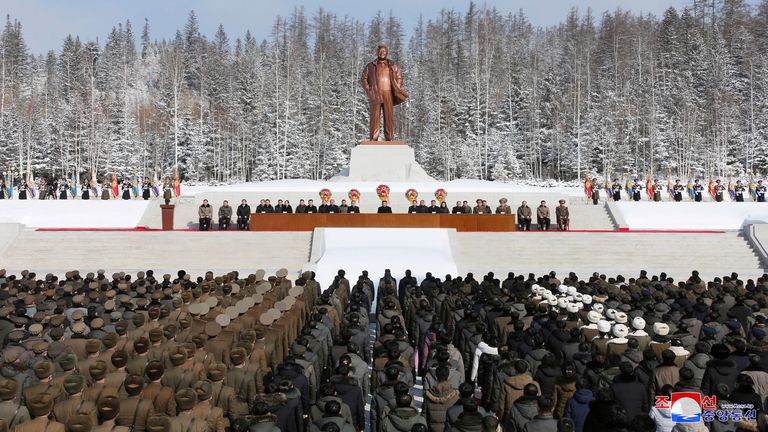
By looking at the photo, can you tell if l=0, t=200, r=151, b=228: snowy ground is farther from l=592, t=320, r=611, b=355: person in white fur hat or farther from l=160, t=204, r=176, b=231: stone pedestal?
l=592, t=320, r=611, b=355: person in white fur hat

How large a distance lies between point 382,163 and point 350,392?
25180mm

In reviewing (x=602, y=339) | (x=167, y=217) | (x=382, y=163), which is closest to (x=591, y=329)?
(x=602, y=339)

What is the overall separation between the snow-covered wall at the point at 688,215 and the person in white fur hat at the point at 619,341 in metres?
19.4

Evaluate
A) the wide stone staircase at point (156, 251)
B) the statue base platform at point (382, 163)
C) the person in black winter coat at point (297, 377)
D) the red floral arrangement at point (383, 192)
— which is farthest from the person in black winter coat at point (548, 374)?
the statue base platform at point (382, 163)

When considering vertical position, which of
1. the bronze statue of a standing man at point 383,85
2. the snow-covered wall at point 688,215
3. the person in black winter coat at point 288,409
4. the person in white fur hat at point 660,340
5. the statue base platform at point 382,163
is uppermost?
the bronze statue of a standing man at point 383,85

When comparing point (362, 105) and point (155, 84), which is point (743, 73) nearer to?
point (362, 105)

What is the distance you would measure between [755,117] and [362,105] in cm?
3180

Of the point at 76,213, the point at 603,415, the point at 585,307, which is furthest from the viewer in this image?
the point at 76,213

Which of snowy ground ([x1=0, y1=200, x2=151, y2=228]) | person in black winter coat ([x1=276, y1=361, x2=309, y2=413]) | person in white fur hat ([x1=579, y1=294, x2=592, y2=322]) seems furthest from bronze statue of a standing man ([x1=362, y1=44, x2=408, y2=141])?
person in black winter coat ([x1=276, y1=361, x2=309, y2=413])

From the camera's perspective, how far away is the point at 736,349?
677 cm

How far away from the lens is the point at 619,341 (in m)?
7.30

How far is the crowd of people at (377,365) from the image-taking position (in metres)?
5.04

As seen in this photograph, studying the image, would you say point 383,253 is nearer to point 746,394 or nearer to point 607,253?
point 607,253

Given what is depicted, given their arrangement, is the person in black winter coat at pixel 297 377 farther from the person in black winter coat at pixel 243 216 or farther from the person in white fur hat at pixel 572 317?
the person in black winter coat at pixel 243 216
